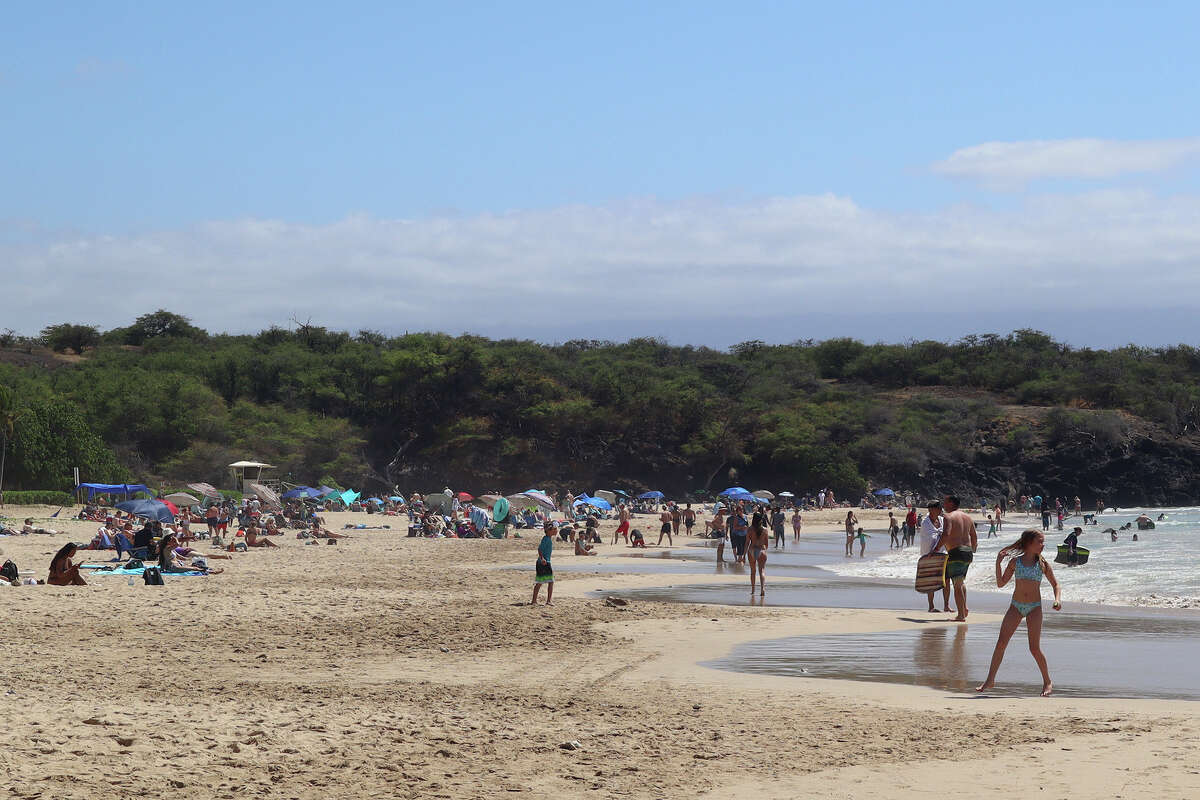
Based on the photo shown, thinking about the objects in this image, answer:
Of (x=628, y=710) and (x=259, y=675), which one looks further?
(x=259, y=675)

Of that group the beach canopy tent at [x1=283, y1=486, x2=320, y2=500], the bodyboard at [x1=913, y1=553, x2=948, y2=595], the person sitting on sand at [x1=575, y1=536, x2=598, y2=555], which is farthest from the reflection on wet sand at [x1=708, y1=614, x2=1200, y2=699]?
the beach canopy tent at [x1=283, y1=486, x2=320, y2=500]

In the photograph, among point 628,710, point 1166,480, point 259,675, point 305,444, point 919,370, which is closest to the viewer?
point 628,710

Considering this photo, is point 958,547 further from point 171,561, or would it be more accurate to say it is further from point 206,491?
point 206,491

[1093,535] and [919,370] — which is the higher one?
[919,370]

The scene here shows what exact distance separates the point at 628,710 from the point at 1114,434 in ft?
244

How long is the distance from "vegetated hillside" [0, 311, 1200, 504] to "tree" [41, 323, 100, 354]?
146mm

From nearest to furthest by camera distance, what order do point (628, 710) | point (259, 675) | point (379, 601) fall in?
1. point (628, 710)
2. point (259, 675)
3. point (379, 601)

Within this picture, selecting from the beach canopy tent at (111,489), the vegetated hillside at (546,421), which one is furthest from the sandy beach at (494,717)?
the vegetated hillside at (546,421)

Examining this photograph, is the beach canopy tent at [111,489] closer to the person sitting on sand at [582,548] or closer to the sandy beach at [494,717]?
the person sitting on sand at [582,548]

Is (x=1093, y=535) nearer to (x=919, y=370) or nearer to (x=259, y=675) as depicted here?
(x=259, y=675)

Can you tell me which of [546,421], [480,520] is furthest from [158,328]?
[480,520]

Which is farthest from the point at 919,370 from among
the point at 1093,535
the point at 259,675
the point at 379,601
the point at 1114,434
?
the point at 259,675

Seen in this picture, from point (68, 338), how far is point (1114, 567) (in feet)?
259

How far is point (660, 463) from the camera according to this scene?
68.1 m
